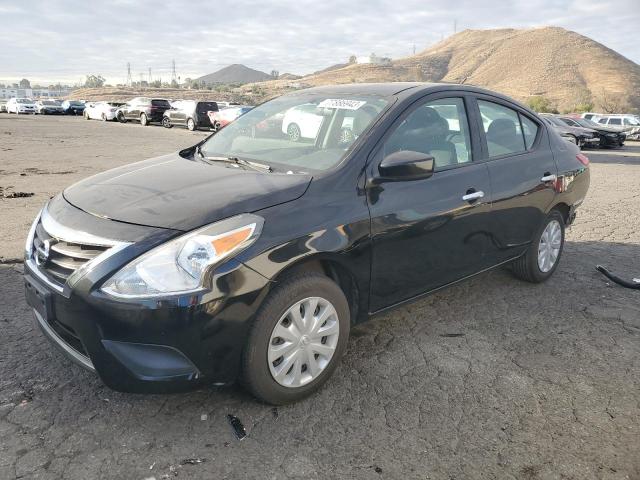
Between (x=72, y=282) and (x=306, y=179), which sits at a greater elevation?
(x=306, y=179)

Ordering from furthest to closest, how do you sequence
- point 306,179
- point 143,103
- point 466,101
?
point 143,103, point 466,101, point 306,179

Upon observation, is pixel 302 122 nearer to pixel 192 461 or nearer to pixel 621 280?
pixel 192 461

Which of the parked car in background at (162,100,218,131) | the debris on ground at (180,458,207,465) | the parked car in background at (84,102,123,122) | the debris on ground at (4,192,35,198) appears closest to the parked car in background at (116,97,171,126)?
the parked car in background at (84,102,123,122)

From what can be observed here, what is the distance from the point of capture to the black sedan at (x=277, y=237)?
245cm

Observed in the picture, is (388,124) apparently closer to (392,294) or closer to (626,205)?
→ (392,294)

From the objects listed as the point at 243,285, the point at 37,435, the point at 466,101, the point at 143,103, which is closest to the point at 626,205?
the point at 466,101

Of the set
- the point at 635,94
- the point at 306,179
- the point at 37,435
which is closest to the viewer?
the point at 37,435

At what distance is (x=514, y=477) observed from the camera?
2410 millimetres

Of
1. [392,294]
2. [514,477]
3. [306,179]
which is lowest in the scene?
[514,477]

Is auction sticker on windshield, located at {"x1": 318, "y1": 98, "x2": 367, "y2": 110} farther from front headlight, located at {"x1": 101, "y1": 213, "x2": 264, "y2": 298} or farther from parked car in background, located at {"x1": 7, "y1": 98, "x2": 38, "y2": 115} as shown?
parked car in background, located at {"x1": 7, "y1": 98, "x2": 38, "y2": 115}

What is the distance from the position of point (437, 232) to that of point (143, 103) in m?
33.6

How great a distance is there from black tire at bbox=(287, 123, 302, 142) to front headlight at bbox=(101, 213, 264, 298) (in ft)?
4.39

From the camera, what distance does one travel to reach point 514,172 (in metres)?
4.16

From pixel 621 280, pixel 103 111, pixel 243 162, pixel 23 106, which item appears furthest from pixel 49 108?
pixel 621 280
